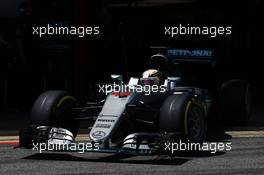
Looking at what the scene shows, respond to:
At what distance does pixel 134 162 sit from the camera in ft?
27.6

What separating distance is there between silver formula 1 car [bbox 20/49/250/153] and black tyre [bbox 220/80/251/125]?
0.78m

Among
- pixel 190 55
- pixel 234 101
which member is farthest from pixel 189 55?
pixel 234 101

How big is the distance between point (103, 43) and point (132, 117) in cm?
642

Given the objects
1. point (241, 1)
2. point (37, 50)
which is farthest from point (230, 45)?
point (37, 50)

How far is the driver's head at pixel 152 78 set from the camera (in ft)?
31.1

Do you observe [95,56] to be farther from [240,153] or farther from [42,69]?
[240,153]

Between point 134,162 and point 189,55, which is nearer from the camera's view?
point 134,162

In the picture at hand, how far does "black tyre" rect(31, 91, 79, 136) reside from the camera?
895 centimetres

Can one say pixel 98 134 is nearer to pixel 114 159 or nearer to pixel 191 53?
pixel 114 159

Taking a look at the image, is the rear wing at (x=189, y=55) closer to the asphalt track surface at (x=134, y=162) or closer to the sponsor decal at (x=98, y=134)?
the asphalt track surface at (x=134, y=162)

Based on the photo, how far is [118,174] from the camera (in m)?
7.71

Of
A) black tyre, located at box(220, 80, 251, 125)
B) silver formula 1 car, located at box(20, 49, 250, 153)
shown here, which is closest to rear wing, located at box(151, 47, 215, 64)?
black tyre, located at box(220, 80, 251, 125)

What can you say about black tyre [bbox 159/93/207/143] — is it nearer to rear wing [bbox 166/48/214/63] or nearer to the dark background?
rear wing [bbox 166/48/214/63]

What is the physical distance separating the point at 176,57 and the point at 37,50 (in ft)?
13.6
